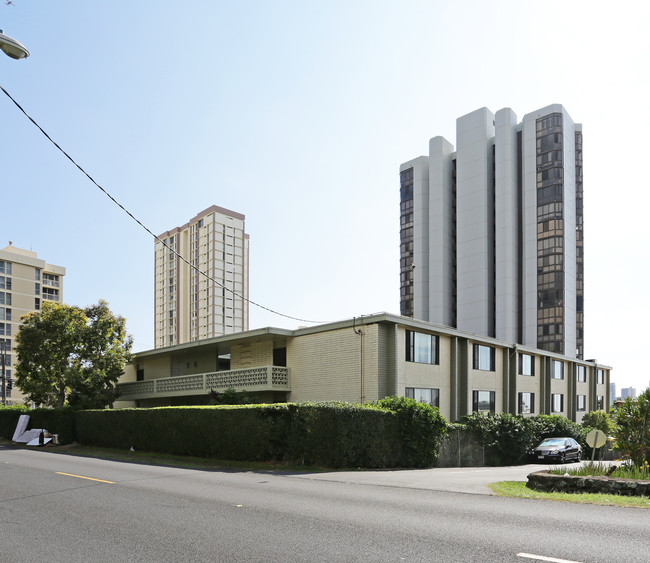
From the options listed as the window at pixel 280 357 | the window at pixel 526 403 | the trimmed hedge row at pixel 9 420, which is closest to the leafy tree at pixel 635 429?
the window at pixel 280 357

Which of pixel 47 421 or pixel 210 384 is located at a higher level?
pixel 210 384

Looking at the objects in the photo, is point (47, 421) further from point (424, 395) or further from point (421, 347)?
point (421, 347)

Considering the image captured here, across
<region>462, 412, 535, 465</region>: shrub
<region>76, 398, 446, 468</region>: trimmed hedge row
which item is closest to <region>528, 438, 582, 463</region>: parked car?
<region>462, 412, 535, 465</region>: shrub

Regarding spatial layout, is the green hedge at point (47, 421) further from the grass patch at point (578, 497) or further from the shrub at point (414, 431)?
the grass patch at point (578, 497)

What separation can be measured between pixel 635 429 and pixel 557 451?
1635 cm

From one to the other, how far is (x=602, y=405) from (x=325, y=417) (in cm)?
4896

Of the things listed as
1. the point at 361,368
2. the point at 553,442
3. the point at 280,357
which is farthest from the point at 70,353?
the point at 553,442

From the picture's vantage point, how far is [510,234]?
7900cm

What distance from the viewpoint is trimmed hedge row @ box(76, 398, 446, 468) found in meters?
19.2

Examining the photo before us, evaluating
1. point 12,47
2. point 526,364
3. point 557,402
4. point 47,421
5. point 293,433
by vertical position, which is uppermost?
point 12,47

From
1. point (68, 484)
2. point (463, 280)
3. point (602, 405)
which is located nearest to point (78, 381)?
point (68, 484)

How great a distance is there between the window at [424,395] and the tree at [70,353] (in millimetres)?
20537

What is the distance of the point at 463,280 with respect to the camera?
82562mm

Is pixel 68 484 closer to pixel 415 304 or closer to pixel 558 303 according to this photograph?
pixel 558 303
